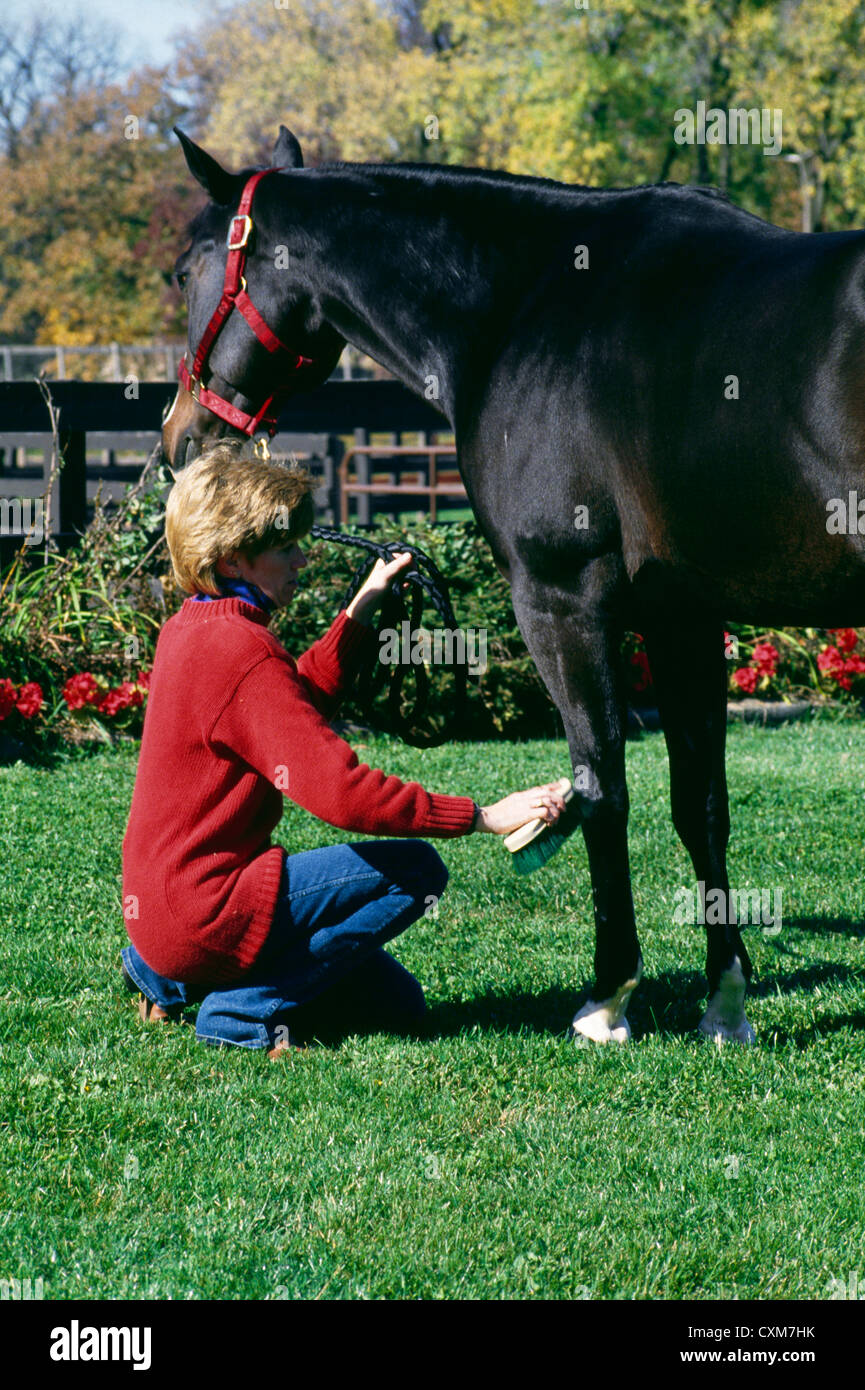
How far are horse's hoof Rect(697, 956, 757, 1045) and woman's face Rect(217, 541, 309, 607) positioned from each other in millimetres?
1569

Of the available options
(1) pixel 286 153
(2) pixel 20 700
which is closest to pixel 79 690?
(2) pixel 20 700

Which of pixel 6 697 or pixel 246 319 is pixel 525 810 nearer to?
pixel 246 319

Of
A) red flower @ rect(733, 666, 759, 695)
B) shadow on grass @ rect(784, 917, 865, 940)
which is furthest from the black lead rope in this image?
red flower @ rect(733, 666, 759, 695)

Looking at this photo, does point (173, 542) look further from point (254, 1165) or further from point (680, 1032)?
point (680, 1032)

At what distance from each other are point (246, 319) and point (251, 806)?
5.25 ft

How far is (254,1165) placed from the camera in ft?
9.78

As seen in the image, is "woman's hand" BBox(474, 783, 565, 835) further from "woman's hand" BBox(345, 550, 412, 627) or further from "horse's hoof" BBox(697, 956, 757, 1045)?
"horse's hoof" BBox(697, 956, 757, 1045)

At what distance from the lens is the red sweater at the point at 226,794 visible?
3125mm

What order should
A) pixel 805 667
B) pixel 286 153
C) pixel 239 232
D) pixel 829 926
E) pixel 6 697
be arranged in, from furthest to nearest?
pixel 805 667 < pixel 6 697 < pixel 829 926 < pixel 286 153 < pixel 239 232

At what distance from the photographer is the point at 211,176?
415cm

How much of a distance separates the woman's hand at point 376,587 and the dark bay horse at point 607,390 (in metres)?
0.25

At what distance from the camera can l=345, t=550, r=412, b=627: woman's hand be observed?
3.59 metres

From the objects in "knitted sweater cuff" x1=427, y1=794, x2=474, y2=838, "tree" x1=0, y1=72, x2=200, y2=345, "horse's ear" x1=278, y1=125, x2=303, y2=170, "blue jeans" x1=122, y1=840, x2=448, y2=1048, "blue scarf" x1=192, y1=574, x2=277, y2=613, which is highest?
"tree" x1=0, y1=72, x2=200, y2=345
